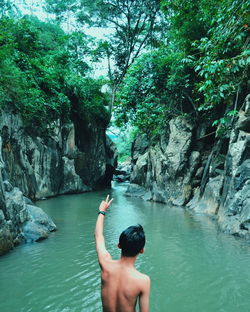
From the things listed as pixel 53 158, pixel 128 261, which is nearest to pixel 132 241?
pixel 128 261

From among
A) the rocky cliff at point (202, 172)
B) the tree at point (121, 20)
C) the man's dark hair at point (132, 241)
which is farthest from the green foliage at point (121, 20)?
the man's dark hair at point (132, 241)

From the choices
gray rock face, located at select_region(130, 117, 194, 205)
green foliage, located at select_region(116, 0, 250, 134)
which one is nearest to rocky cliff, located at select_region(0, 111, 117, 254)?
green foliage, located at select_region(116, 0, 250, 134)

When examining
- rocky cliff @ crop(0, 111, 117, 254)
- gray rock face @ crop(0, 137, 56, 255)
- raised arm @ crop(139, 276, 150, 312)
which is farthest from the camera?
rocky cliff @ crop(0, 111, 117, 254)

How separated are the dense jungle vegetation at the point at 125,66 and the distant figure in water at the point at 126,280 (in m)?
5.51

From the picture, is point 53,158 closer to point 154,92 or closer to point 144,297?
point 154,92

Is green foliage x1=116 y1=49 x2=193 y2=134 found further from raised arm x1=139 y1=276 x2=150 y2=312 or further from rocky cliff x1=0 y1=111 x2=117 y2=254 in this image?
raised arm x1=139 y1=276 x2=150 y2=312

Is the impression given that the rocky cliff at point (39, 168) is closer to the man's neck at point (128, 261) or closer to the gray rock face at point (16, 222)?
the gray rock face at point (16, 222)

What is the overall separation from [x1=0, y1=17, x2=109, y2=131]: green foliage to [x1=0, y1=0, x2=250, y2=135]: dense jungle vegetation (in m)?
0.05

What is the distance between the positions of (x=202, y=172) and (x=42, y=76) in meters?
9.99

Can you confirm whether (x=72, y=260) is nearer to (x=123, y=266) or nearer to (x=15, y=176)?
(x=123, y=266)

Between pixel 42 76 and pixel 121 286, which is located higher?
pixel 42 76

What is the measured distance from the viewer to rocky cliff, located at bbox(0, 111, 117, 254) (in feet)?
21.0

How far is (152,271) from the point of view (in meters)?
5.02

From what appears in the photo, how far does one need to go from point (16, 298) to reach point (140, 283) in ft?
9.39
